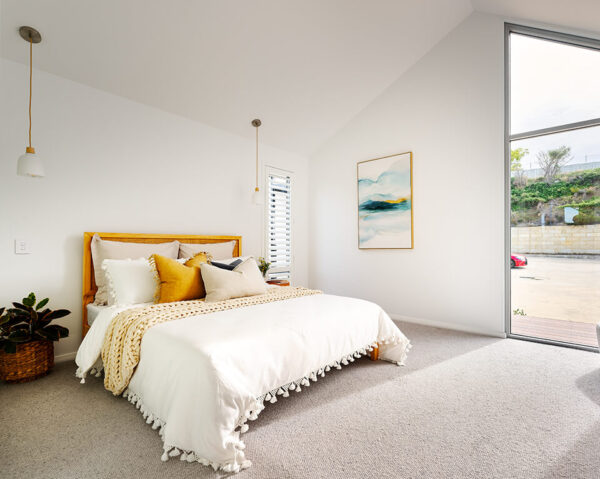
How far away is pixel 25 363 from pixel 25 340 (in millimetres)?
183

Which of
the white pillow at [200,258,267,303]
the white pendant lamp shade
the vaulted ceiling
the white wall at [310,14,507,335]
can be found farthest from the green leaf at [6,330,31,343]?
the white wall at [310,14,507,335]

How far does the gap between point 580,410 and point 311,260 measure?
3713mm

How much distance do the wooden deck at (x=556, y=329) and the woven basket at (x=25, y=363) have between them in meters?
4.42

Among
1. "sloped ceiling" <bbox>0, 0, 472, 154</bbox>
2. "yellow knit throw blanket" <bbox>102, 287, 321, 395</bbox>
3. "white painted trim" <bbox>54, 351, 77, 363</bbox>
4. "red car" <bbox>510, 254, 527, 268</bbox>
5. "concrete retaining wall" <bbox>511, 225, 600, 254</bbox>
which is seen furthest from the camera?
"red car" <bbox>510, 254, 527, 268</bbox>

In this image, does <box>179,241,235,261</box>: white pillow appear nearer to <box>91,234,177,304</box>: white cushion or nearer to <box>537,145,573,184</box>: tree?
<box>91,234,177,304</box>: white cushion

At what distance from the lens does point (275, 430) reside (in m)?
1.79

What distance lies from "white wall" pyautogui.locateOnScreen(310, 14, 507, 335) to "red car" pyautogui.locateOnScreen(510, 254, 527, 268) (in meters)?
0.12

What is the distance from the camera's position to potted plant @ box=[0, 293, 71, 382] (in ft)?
7.45

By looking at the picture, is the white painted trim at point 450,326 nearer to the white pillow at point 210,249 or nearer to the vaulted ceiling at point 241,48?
the white pillow at point 210,249

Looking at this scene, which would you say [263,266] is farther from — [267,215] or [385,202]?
[385,202]

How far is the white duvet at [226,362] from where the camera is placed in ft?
4.81

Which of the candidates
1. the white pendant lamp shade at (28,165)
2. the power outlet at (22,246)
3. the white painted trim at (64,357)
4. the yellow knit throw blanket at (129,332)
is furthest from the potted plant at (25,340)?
the white pendant lamp shade at (28,165)

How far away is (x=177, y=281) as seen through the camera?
254 cm

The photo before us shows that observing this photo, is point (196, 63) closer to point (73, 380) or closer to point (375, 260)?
point (73, 380)
